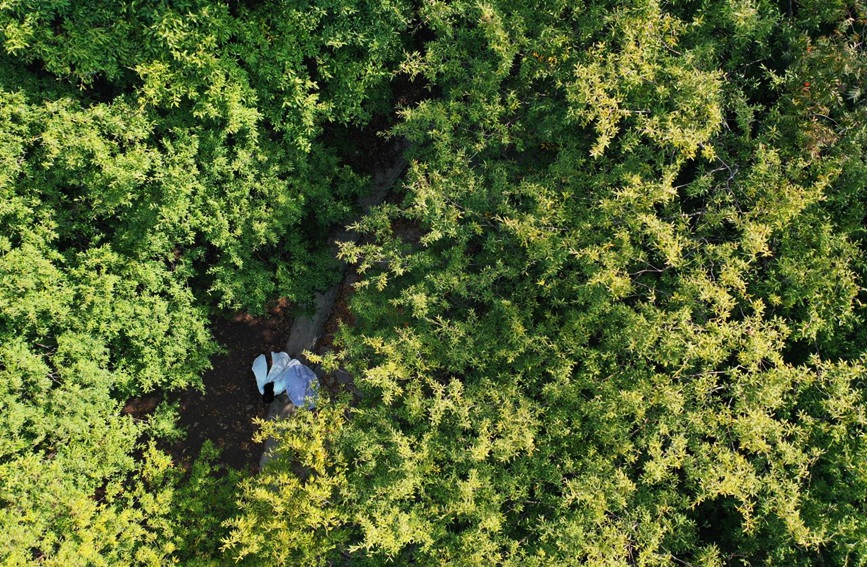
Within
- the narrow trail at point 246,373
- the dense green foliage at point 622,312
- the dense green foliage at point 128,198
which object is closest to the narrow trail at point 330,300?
the narrow trail at point 246,373

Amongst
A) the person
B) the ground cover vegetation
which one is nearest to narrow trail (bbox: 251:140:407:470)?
the person

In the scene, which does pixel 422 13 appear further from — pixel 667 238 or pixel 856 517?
pixel 856 517

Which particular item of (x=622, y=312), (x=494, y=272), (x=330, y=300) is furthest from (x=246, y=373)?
(x=622, y=312)

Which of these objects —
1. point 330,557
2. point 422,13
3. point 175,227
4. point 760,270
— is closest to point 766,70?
point 760,270

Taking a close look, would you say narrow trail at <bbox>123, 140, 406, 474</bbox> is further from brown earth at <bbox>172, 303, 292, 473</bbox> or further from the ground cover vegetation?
the ground cover vegetation

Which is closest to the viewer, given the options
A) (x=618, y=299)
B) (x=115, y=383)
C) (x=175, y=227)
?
(x=618, y=299)

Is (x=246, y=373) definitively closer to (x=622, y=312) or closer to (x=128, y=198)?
(x=128, y=198)
